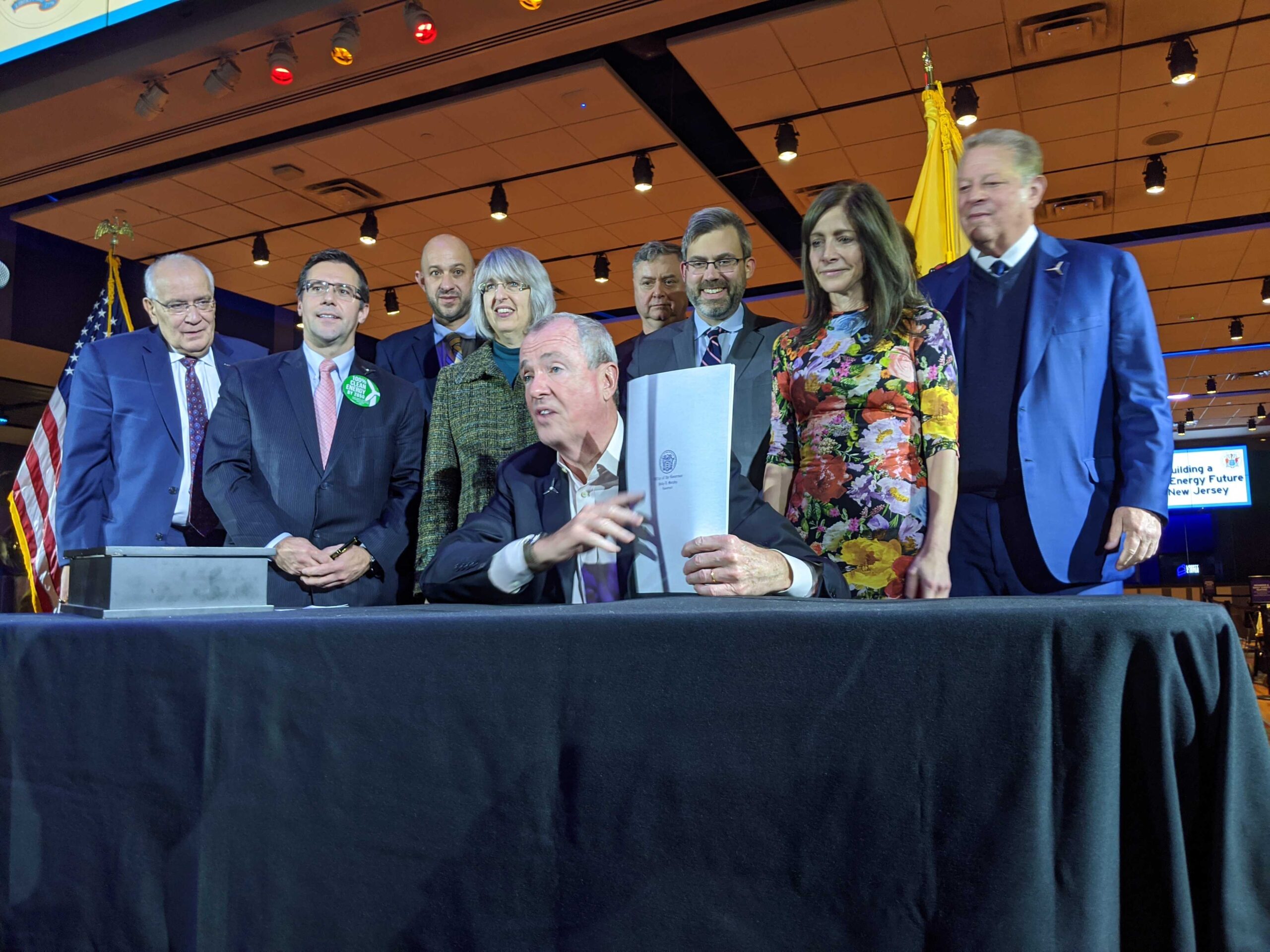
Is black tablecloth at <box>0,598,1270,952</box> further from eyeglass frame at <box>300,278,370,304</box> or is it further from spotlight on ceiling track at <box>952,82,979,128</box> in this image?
spotlight on ceiling track at <box>952,82,979,128</box>

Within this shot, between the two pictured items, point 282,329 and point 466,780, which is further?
point 282,329

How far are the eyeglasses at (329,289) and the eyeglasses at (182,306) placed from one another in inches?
21.3

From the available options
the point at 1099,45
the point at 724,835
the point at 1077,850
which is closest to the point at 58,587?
the point at 724,835

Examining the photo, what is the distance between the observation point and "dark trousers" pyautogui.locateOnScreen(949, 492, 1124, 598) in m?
1.82

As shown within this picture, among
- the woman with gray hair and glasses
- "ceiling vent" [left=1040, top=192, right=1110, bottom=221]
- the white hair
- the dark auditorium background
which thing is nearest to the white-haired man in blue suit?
the woman with gray hair and glasses

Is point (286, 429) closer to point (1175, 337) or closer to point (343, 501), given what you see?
point (343, 501)

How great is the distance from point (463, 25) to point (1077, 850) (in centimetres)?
467

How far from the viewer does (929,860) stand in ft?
2.32

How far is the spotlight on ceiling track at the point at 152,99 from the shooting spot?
4953 millimetres

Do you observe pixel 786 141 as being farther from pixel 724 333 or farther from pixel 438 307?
pixel 724 333

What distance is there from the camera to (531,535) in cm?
154

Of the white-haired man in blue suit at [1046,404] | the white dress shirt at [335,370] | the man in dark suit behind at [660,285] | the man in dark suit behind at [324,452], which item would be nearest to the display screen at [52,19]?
the man in dark suit behind at [324,452]

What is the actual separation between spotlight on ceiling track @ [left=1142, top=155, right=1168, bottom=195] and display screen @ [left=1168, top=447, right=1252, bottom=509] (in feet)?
32.3

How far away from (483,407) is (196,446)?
96 cm
